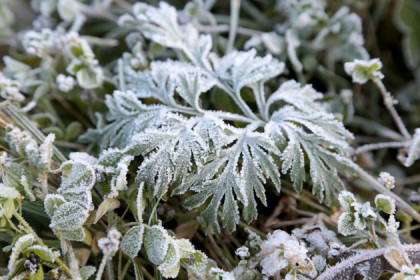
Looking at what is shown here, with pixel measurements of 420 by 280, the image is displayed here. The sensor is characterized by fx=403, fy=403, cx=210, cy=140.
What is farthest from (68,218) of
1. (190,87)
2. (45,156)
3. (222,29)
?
(222,29)

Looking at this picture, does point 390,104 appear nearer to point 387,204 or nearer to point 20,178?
point 387,204

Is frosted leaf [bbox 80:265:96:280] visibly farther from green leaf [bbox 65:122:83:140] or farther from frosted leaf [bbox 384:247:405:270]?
frosted leaf [bbox 384:247:405:270]

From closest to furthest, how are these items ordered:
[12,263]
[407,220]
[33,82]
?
[12,263] → [407,220] → [33,82]

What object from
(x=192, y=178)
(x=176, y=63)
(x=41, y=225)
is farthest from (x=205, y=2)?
(x=41, y=225)

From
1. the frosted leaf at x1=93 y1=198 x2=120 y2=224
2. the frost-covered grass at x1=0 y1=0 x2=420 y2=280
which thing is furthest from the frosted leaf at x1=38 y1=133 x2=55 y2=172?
the frosted leaf at x1=93 y1=198 x2=120 y2=224

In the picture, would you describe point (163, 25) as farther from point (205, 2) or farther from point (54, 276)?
point (54, 276)
